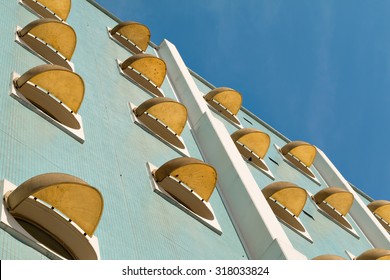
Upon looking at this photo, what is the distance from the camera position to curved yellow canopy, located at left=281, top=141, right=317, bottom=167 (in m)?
21.7

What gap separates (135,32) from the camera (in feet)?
65.5

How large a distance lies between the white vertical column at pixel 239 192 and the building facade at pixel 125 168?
32 mm

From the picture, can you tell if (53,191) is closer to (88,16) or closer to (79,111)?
(79,111)

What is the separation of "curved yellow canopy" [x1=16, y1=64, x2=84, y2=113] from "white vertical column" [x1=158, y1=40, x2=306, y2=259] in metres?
4.11

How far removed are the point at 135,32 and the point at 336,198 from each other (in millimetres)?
7799

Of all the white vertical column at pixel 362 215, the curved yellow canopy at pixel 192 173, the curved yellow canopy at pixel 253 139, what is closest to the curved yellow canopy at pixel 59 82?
the curved yellow canopy at pixel 192 173

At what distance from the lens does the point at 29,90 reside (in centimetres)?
1159

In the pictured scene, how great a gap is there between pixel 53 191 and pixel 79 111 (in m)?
4.33

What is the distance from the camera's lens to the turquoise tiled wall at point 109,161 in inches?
384

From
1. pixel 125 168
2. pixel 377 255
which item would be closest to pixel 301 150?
pixel 377 255

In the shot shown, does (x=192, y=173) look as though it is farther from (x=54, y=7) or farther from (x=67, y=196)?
(x=54, y=7)

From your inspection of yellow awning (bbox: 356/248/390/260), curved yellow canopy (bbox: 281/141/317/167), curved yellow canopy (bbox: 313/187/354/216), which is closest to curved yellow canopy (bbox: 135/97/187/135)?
yellow awning (bbox: 356/248/390/260)

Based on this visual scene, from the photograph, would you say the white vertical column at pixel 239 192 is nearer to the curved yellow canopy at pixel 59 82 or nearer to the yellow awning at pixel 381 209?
the curved yellow canopy at pixel 59 82

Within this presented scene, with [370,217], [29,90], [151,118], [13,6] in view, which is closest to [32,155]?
[29,90]
